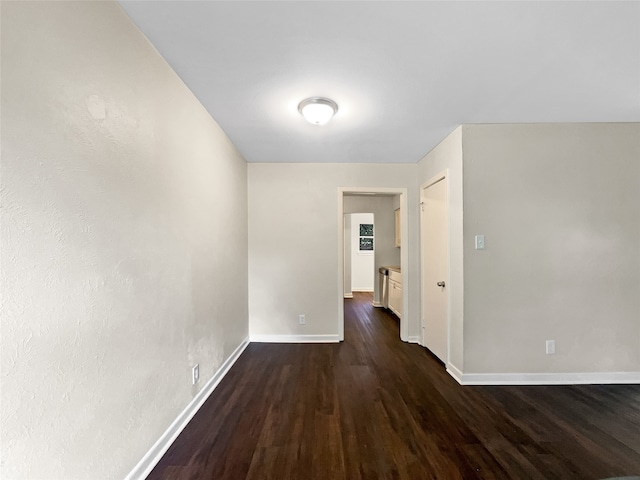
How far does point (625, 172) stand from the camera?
2.51 metres

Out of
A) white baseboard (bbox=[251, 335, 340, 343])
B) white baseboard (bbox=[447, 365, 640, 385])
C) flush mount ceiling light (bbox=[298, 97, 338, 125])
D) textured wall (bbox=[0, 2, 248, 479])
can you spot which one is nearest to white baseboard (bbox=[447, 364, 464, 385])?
white baseboard (bbox=[447, 365, 640, 385])

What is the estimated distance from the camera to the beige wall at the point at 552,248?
2.50 metres

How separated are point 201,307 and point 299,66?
1.87 meters

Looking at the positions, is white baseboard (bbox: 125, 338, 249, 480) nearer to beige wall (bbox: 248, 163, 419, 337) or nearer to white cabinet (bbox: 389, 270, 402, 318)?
beige wall (bbox: 248, 163, 419, 337)

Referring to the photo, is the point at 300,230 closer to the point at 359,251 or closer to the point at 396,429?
the point at 396,429

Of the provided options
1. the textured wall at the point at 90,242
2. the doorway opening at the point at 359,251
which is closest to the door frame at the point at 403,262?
the textured wall at the point at 90,242

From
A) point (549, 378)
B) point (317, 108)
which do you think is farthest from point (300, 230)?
point (549, 378)

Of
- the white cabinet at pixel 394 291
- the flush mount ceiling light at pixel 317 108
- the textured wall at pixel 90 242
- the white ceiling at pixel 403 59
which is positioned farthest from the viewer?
the white cabinet at pixel 394 291

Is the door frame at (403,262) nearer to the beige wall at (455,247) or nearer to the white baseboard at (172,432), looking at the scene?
the beige wall at (455,247)

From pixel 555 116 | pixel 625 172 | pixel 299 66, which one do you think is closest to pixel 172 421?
pixel 299 66

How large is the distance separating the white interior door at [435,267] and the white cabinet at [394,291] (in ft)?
4.29

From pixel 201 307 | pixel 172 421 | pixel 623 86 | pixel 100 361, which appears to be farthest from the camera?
pixel 201 307

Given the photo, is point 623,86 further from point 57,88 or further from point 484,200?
point 57,88

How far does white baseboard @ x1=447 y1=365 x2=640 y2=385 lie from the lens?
2.49m
